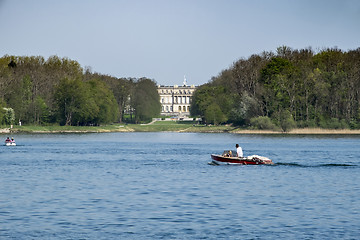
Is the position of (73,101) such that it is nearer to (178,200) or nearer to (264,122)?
(264,122)

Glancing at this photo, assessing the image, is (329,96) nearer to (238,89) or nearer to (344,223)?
(238,89)

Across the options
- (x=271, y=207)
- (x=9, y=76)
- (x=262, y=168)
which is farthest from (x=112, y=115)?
(x=271, y=207)

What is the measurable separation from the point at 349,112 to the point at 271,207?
107 m

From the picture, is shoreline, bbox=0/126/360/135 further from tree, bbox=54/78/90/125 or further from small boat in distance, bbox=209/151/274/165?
small boat in distance, bbox=209/151/274/165

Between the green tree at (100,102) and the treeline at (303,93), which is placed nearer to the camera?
the treeline at (303,93)

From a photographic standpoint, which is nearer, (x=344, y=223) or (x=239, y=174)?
(x=344, y=223)

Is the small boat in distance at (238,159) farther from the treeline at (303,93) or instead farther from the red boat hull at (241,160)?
the treeline at (303,93)

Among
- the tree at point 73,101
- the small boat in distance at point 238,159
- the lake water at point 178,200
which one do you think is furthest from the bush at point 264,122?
the small boat in distance at point 238,159

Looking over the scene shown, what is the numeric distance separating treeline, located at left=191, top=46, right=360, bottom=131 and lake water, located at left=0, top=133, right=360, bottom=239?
72.1 metres

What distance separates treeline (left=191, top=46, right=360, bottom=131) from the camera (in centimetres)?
14075

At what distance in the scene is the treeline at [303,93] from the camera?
141 m

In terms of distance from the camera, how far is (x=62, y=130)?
16125 cm

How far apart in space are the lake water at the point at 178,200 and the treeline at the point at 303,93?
72070mm

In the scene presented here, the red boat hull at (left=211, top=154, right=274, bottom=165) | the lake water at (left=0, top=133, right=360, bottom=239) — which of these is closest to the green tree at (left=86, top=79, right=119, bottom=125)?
the lake water at (left=0, top=133, right=360, bottom=239)
